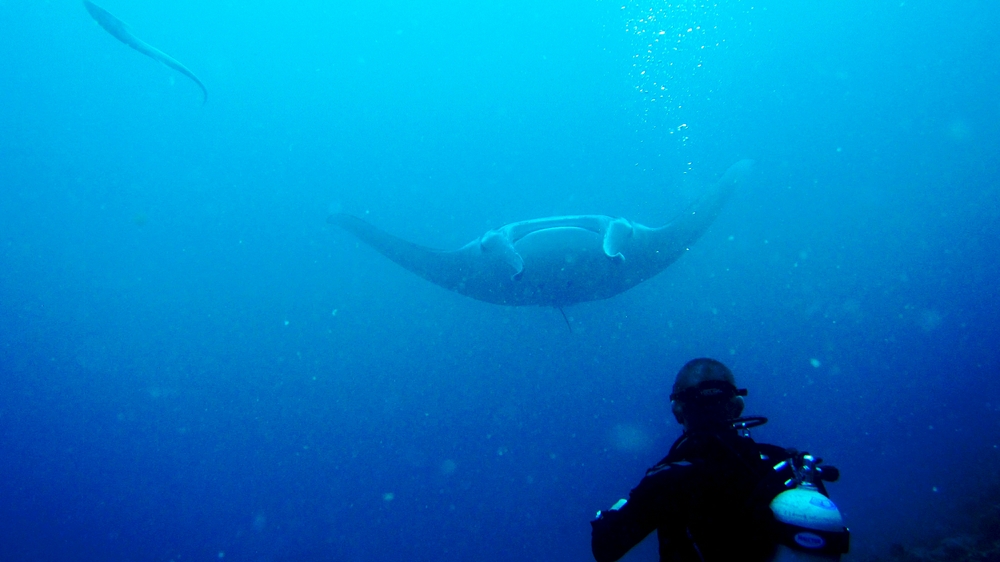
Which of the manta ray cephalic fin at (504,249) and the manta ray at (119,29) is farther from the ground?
the manta ray at (119,29)

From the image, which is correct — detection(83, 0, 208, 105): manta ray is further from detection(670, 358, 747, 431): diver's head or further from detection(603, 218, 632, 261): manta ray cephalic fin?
detection(670, 358, 747, 431): diver's head

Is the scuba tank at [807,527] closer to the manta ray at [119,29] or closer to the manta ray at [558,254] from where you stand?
the manta ray at [558,254]

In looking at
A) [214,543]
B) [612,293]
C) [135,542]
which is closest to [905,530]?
[612,293]

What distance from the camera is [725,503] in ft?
5.88

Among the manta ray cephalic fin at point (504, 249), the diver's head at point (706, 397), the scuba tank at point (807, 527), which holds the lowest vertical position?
the scuba tank at point (807, 527)

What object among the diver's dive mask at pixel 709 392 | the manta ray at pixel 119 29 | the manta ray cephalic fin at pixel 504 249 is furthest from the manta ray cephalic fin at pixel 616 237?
the manta ray at pixel 119 29

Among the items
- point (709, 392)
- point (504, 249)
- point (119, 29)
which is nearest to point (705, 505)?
point (709, 392)

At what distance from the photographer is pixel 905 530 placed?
1711cm

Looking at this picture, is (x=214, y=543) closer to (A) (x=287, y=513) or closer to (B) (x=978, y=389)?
(A) (x=287, y=513)

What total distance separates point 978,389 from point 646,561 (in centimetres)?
4443

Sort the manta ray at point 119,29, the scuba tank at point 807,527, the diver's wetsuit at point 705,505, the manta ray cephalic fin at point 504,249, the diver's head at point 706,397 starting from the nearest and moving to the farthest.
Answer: the scuba tank at point 807,527 → the diver's wetsuit at point 705,505 → the diver's head at point 706,397 → the manta ray cephalic fin at point 504,249 → the manta ray at point 119,29

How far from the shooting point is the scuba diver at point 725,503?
1.60 m

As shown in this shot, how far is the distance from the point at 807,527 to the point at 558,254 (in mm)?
4058

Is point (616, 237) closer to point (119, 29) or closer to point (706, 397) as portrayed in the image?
point (706, 397)
